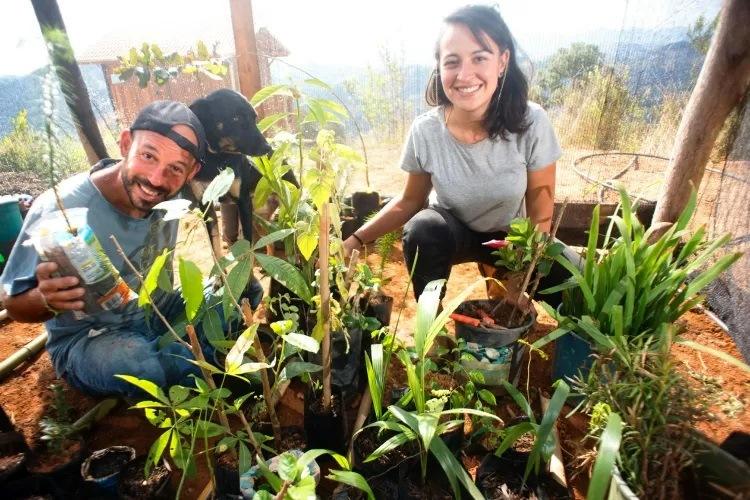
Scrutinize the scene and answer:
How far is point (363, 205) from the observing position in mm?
2668

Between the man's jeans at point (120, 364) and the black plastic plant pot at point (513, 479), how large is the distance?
0.91 metres

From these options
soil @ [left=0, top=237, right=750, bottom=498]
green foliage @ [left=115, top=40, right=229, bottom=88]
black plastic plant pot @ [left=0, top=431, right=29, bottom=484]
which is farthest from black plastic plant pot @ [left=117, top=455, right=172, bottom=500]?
green foliage @ [left=115, top=40, right=229, bottom=88]

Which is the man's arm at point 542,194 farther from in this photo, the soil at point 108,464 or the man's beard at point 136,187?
the soil at point 108,464

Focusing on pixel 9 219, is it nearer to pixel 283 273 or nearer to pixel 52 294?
pixel 52 294

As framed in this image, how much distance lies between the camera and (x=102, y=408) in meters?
1.38

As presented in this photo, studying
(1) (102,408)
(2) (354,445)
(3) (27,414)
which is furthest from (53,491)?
(2) (354,445)

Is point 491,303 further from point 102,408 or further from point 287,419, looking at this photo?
point 102,408

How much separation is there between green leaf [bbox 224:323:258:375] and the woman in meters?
0.77

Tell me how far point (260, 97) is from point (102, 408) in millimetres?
1202

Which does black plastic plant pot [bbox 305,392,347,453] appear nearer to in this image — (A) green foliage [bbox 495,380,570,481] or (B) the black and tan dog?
(A) green foliage [bbox 495,380,570,481]

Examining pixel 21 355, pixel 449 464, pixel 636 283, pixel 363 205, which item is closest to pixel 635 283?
pixel 636 283

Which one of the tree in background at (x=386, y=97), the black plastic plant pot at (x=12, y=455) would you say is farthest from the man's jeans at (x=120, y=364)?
the tree in background at (x=386, y=97)

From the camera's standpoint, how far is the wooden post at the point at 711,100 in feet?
5.30

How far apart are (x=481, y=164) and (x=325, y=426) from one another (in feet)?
3.61
